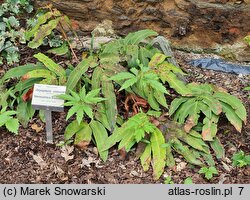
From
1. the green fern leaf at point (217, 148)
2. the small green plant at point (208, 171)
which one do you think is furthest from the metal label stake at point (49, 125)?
the green fern leaf at point (217, 148)

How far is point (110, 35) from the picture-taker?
19.5ft

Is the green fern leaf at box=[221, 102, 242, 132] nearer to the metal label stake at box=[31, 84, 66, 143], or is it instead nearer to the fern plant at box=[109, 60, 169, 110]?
the fern plant at box=[109, 60, 169, 110]

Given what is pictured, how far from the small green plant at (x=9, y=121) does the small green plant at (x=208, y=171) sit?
171 cm

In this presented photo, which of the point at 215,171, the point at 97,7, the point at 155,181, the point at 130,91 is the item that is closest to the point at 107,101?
the point at 130,91

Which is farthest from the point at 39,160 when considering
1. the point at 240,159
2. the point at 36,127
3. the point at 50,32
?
the point at 240,159

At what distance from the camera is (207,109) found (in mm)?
4703

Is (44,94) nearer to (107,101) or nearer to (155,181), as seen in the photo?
(107,101)

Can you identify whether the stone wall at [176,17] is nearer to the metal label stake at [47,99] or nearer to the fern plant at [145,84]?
the fern plant at [145,84]

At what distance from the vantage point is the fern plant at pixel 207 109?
4.64 m

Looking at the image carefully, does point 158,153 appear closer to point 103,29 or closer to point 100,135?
point 100,135

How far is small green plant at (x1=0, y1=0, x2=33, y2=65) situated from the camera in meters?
5.47

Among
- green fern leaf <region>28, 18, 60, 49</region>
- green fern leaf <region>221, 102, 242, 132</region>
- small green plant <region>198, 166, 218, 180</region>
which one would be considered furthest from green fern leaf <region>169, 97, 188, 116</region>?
green fern leaf <region>28, 18, 60, 49</region>

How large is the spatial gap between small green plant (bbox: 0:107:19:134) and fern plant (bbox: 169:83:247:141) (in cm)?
146

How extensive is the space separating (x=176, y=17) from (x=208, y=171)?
2.14 metres
